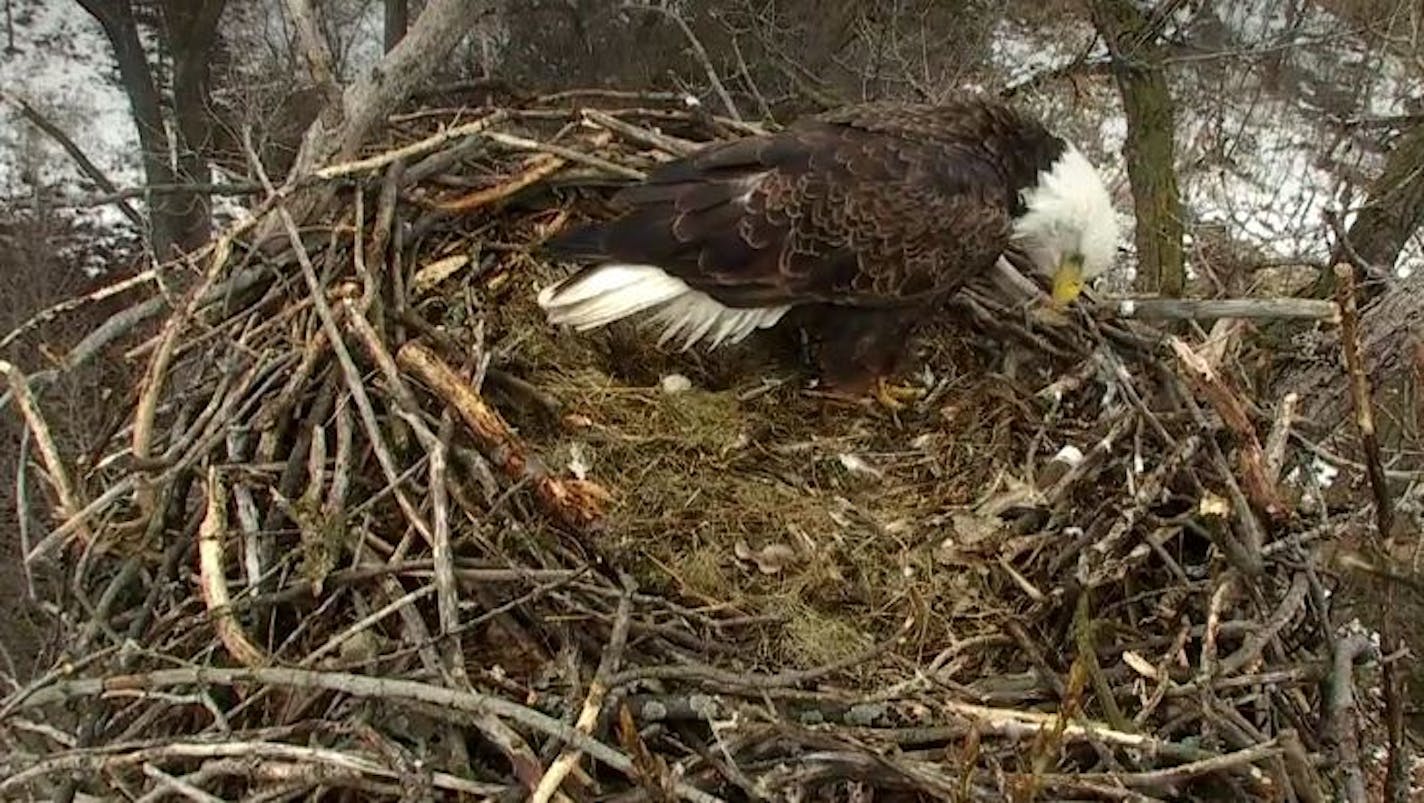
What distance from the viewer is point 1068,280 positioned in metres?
2.85

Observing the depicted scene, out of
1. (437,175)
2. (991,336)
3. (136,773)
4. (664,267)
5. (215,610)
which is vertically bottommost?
(136,773)

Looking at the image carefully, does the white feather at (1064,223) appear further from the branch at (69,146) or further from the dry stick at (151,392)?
the branch at (69,146)

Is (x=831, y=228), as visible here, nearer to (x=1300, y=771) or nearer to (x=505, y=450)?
(x=505, y=450)

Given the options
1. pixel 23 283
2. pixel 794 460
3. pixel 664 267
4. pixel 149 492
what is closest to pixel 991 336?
pixel 794 460

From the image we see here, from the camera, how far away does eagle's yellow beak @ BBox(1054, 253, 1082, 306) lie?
2.82 metres

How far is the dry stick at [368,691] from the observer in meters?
1.64

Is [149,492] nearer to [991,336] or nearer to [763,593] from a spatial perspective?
[763,593]

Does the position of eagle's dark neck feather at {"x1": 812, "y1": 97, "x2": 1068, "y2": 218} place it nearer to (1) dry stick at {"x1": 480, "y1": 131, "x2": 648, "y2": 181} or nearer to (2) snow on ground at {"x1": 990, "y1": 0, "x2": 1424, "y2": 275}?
(1) dry stick at {"x1": 480, "y1": 131, "x2": 648, "y2": 181}

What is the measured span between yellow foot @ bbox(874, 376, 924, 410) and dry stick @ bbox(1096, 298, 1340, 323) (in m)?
0.42

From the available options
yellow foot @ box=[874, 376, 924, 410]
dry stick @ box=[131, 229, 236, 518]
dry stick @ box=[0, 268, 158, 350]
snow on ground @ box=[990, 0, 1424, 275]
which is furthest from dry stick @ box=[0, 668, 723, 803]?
snow on ground @ box=[990, 0, 1424, 275]

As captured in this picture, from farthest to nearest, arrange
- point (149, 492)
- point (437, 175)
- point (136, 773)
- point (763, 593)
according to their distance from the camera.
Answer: point (437, 175) → point (763, 593) → point (149, 492) → point (136, 773)

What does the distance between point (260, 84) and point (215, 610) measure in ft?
17.8

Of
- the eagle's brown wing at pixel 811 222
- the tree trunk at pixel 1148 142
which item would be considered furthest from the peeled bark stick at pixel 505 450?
the tree trunk at pixel 1148 142

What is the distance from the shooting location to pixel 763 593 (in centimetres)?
227
